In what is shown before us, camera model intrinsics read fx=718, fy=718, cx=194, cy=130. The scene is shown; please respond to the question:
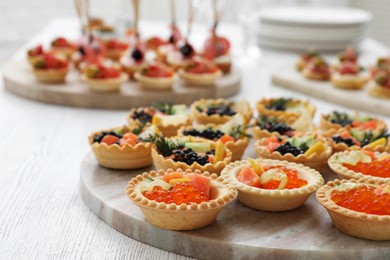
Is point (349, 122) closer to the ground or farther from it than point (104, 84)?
farther from it

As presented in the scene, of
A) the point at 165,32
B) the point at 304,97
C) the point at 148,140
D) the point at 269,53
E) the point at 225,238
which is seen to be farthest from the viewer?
the point at 165,32

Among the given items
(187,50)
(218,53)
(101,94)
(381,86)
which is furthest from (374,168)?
(218,53)

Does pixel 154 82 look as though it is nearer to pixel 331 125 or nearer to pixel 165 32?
pixel 331 125

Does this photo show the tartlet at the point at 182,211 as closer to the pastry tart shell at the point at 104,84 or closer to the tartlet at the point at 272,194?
the tartlet at the point at 272,194

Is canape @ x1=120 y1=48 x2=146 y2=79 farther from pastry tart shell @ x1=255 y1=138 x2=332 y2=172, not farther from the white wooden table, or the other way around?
pastry tart shell @ x1=255 y1=138 x2=332 y2=172

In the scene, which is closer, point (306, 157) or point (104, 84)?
point (306, 157)

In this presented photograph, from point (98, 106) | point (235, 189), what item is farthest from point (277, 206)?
point (98, 106)

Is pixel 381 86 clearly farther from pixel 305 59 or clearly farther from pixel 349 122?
pixel 349 122
